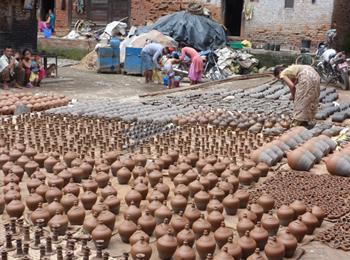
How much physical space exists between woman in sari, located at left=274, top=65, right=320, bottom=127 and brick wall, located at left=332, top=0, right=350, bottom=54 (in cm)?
1323

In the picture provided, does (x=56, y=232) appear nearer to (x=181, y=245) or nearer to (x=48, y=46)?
(x=181, y=245)

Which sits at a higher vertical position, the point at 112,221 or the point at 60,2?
the point at 60,2

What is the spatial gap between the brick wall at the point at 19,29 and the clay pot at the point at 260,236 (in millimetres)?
10584

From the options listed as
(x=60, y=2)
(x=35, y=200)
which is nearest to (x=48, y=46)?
(x=60, y=2)

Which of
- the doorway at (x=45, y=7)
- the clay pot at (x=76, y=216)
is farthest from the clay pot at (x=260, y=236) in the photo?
the doorway at (x=45, y=7)

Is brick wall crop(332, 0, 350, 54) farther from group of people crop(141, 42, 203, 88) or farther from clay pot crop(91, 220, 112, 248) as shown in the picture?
clay pot crop(91, 220, 112, 248)

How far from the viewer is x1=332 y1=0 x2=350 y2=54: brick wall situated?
20.0 metres

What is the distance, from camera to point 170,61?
1301 centimetres

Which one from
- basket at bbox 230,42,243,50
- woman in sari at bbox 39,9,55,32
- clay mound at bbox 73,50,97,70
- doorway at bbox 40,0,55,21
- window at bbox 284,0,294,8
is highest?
window at bbox 284,0,294,8

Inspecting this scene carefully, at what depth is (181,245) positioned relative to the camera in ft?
12.0

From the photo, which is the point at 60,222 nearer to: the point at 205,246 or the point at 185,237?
the point at 185,237

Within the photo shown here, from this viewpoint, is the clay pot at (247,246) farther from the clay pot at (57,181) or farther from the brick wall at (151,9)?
the brick wall at (151,9)

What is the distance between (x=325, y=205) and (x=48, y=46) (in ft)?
62.1

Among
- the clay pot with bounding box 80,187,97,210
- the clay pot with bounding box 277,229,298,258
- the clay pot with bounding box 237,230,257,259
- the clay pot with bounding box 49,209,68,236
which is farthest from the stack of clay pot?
the clay pot with bounding box 277,229,298,258
